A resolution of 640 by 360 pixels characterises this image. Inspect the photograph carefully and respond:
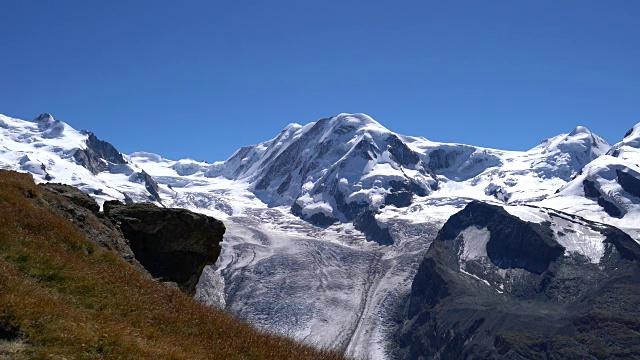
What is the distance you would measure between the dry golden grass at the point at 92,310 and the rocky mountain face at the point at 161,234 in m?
7.46

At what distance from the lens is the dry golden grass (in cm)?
1185

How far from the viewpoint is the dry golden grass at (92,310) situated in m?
11.9

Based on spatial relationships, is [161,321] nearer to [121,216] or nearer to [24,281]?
[24,281]

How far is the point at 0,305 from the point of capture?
11.9 meters

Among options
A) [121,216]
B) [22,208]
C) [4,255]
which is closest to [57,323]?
[4,255]

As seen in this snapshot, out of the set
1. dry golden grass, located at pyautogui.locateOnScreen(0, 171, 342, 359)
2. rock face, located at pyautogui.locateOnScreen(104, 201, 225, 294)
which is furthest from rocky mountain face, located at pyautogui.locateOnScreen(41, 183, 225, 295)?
dry golden grass, located at pyautogui.locateOnScreen(0, 171, 342, 359)

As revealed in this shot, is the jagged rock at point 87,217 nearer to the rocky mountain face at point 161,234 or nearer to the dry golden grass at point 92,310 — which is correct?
the rocky mountain face at point 161,234

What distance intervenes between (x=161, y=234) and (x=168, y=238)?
617 millimetres

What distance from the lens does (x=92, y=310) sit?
1377 cm

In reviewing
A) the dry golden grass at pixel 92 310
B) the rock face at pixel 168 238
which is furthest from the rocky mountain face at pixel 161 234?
the dry golden grass at pixel 92 310

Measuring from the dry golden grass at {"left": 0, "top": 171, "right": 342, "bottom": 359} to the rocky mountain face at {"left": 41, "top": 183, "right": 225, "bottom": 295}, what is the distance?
24.5 feet

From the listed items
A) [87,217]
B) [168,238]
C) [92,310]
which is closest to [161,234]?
[168,238]

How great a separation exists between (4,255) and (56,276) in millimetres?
1365

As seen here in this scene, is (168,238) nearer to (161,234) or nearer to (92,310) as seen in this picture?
(161,234)
